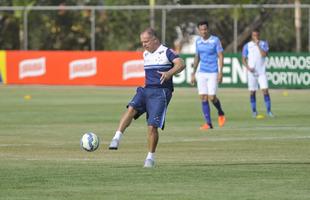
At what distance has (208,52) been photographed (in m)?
24.1

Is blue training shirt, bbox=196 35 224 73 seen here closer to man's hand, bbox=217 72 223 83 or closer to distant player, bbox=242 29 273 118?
man's hand, bbox=217 72 223 83

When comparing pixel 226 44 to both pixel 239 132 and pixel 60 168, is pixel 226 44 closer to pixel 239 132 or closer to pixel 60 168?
pixel 239 132

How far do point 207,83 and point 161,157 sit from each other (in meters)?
7.59

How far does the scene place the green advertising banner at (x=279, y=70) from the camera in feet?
135

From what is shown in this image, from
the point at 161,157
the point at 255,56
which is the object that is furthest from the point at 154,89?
the point at 255,56

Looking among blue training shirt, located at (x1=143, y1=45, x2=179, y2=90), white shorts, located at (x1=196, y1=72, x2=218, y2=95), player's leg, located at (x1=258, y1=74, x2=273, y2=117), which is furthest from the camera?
player's leg, located at (x1=258, y1=74, x2=273, y2=117)

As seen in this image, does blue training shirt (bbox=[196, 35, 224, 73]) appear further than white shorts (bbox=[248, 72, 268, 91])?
No

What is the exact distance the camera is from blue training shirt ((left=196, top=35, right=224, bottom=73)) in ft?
78.9

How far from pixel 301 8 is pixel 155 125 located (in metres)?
30.6

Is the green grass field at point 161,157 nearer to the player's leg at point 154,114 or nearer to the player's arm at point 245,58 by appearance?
the player's leg at point 154,114

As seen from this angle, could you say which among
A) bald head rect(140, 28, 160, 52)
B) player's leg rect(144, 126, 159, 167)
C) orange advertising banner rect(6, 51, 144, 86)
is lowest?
orange advertising banner rect(6, 51, 144, 86)

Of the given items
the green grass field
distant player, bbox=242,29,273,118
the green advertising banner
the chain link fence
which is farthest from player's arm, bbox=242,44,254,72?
the chain link fence

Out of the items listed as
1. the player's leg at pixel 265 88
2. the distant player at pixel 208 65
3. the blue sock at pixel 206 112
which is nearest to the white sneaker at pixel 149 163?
the blue sock at pixel 206 112

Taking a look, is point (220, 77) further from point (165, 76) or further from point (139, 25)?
point (139, 25)
